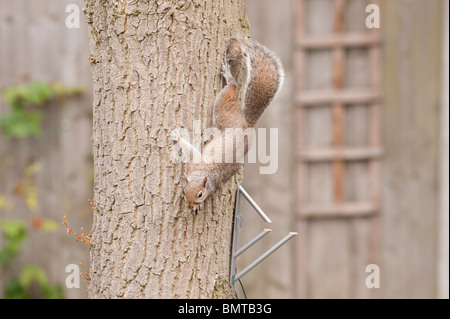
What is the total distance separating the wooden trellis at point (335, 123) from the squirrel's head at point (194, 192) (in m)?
1.56

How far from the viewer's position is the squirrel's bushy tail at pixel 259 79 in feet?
5.41

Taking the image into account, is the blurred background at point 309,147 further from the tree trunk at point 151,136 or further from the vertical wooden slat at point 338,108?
the tree trunk at point 151,136

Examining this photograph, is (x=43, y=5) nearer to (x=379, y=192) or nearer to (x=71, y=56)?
(x=71, y=56)

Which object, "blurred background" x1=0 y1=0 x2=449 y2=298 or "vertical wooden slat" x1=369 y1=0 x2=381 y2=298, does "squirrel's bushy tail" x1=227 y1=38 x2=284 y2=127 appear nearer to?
"blurred background" x1=0 y1=0 x2=449 y2=298

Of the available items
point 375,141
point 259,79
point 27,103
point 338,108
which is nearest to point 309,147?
point 338,108

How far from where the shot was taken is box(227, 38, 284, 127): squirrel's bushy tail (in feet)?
5.41

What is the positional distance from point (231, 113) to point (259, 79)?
0.17 metres

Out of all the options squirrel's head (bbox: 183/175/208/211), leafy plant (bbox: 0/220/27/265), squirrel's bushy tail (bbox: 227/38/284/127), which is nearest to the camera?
squirrel's head (bbox: 183/175/208/211)

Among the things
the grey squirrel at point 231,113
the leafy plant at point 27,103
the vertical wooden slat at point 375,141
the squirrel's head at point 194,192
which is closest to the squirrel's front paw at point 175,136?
the grey squirrel at point 231,113

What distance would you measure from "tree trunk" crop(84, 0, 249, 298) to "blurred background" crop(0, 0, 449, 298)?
1499 millimetres

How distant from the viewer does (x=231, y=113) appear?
161 cm

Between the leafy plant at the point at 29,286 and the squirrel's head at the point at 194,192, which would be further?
the leafy plant at the point at 29,286

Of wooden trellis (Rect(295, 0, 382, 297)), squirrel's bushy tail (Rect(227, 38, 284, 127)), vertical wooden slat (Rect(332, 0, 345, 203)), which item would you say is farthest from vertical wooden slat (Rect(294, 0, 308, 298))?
squirrel's bushy tail (Rect(227, 38, 284, 127))
